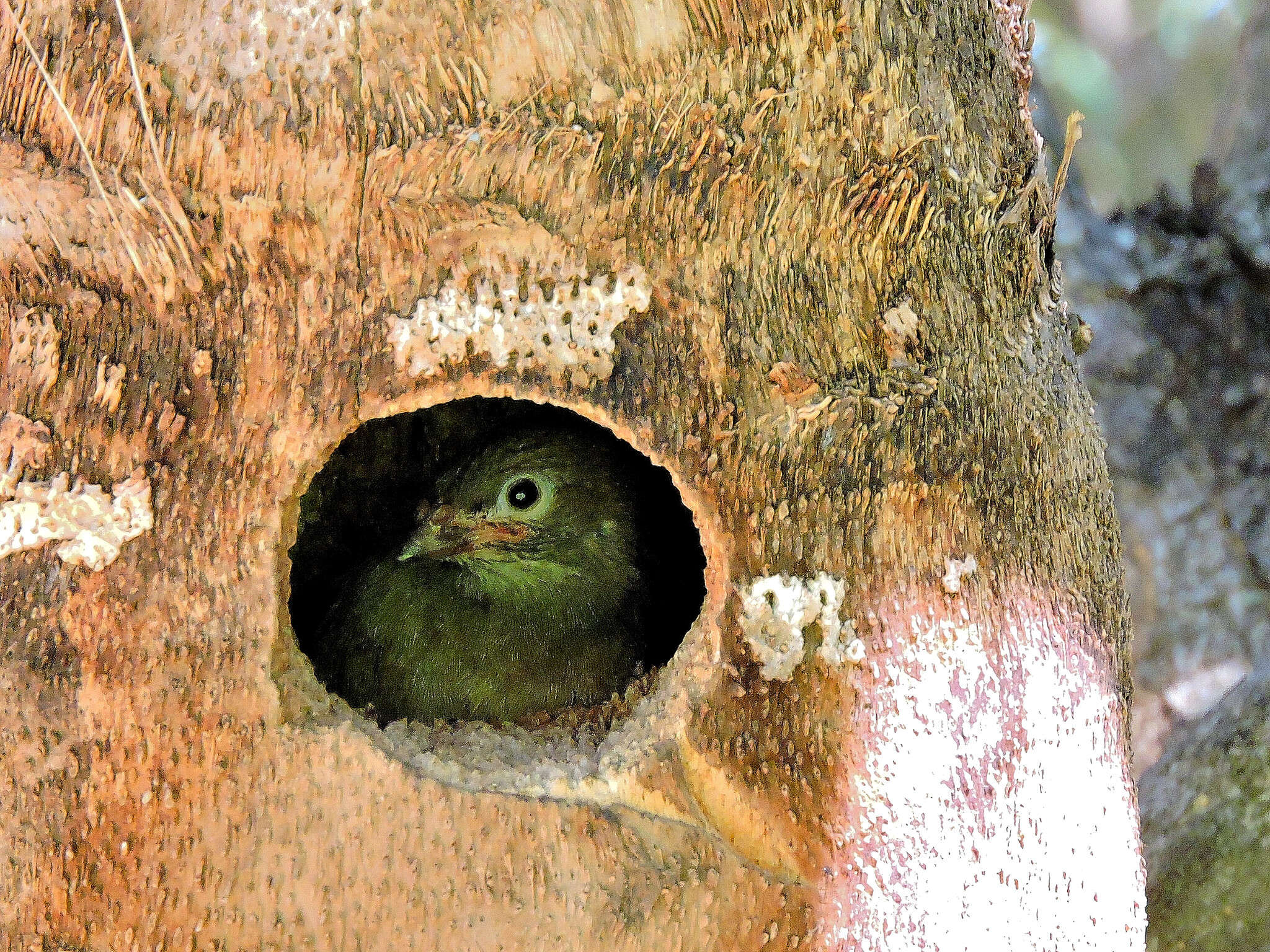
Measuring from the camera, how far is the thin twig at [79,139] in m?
1.62

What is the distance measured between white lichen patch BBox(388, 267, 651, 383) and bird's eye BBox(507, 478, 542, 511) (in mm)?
997

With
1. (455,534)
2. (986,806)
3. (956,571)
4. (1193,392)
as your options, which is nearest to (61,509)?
(455,534)

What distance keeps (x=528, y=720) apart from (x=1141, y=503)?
353 centimetres

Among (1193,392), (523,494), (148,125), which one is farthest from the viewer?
(1193,392)

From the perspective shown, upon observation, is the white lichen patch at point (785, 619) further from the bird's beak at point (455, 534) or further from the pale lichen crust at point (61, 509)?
the bird's beak at point (455, 534)

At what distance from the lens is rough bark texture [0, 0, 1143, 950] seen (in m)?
1.63

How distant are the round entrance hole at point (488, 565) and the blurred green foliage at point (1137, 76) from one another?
6872 mm

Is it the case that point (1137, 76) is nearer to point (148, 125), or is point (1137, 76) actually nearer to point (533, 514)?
point (533, 514)

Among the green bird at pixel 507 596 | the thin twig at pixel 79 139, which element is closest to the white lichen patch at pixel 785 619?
the green bird at pixel 507 596

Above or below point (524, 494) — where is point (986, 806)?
below

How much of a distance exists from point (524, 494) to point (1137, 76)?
9.01m

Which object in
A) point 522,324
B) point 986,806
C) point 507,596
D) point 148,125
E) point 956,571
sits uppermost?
point 148,125

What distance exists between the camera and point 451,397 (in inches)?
66.7

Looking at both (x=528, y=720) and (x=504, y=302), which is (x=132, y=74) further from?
(x=528, y=720)
